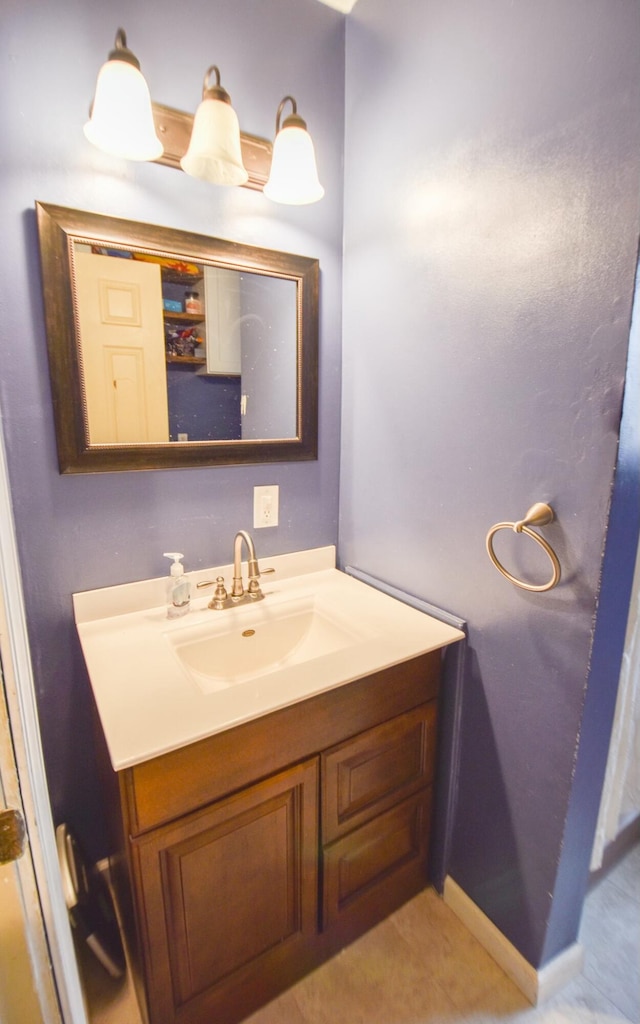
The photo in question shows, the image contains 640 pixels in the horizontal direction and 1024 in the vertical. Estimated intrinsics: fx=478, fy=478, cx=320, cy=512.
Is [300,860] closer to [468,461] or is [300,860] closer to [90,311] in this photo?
[468,461]

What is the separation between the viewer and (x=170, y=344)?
1.20 m

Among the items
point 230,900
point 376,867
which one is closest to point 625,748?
point 376,867

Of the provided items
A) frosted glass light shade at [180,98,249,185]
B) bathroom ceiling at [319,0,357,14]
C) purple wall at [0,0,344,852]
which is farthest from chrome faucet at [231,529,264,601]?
bathroom ceiling at [319,0,357,14]

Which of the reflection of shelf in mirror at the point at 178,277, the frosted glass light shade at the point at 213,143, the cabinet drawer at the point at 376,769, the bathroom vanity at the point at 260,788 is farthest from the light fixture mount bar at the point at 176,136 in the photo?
the cabinet drawer at the point at 376,769

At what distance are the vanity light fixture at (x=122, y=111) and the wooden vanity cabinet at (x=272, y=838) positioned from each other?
1.18 m

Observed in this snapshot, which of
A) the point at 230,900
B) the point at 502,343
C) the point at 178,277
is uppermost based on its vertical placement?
the point at 178,277

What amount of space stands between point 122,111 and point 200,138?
154mm

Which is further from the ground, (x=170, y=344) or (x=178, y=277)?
(x=178, y=277)

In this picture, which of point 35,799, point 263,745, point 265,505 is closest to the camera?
point 35,799

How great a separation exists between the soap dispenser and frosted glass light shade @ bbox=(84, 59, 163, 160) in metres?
0.90

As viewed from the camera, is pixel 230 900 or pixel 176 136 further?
pixel 176 136

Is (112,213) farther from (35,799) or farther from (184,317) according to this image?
(35,799)

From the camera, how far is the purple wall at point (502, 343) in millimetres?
815

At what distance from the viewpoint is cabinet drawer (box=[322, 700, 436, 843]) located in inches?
41.2
